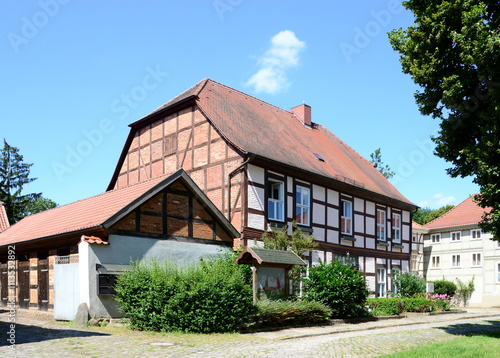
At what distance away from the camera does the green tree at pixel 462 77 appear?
13062mm

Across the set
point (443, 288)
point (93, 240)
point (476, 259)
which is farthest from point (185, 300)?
point (476, 259)

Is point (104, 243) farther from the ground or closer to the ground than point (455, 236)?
farther from the ground

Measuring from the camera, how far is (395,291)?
30.1 m

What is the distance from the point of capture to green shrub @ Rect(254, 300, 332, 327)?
52.7 ft

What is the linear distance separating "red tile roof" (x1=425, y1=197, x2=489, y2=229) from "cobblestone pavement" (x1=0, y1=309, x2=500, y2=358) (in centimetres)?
2711

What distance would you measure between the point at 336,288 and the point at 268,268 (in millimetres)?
2765

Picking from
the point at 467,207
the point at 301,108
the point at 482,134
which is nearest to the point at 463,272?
the point at 467,207

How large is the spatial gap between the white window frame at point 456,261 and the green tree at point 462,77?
30174 mm

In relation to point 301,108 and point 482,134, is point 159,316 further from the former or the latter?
point 301,108

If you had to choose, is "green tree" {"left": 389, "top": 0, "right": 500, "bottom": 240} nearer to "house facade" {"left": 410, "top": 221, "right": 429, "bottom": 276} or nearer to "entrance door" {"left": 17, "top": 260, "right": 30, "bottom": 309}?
"entrance door" {"left": 17, "top": 260, "right": 30, "bottom": 309}

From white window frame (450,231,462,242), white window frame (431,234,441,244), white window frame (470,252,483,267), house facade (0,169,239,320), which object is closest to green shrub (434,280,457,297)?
white window frame (470,252,483,267)

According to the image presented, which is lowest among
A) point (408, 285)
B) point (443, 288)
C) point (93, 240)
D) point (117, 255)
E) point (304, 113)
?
point (443, 288)

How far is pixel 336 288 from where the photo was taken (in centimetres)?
1916

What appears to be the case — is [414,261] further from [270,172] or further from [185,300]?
[185,300]
